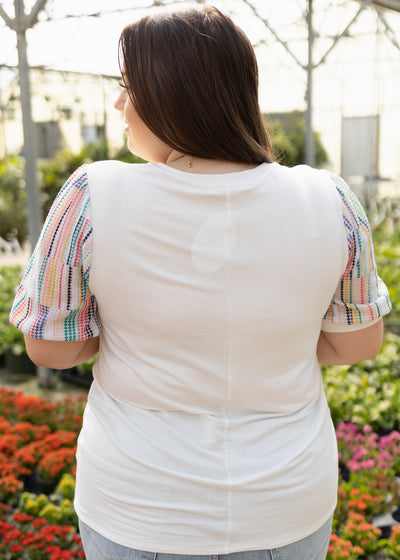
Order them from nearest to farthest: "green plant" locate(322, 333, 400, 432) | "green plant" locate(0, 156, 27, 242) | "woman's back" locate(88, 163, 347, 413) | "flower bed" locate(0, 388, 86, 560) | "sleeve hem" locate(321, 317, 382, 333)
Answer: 1. "woman's back" locate(88, 163, 347, 413)
2. "sleeve hem" locate(321, 317, 382, 333)
3. "flower bed" locate(0, 388, 86, 560)
4. "green plant" locate(322, 333, 400, 432)
5. "green plant" locate(0, 156, 27, 242)

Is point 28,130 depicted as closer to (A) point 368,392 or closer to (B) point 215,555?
(A) point 368,392

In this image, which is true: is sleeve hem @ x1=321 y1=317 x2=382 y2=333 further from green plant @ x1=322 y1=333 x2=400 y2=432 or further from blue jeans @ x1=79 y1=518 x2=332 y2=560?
green plant @ x1=322 y1=333 x2=400 y2=432

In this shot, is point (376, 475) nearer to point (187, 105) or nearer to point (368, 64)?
point (187, 105)

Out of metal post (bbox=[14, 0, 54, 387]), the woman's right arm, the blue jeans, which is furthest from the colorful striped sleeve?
metal post (bbox=[14, 0, 54, 387])

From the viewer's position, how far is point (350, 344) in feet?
3.45

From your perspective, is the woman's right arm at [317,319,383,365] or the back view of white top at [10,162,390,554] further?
the woman's right arm at [317,319,383,365]

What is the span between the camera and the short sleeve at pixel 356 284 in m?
0.92

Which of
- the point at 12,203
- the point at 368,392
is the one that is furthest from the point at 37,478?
the point at 12,203

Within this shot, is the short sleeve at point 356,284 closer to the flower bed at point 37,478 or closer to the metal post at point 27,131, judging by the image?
the flower bed at point 37,478

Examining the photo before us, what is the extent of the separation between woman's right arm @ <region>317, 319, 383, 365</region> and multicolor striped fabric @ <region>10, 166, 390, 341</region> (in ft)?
0.13

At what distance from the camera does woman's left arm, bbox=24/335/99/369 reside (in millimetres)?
936

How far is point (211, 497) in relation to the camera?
858 mm

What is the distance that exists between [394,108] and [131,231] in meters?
13.6

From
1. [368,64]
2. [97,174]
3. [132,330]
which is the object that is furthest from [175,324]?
[368,64]
